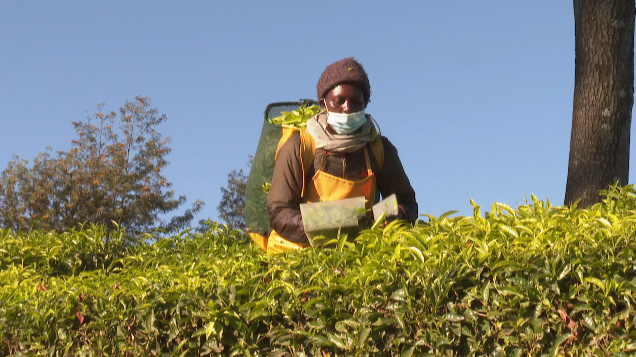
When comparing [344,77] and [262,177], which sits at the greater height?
[344,77]

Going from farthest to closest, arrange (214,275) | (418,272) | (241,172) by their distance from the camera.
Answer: (241,172) < (214,275) < (418,272)

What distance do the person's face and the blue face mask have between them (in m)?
0.05

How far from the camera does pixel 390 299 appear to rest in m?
3.73

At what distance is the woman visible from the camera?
199 inches

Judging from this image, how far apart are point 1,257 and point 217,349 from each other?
121 inches

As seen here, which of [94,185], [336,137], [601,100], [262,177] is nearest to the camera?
[336,137]

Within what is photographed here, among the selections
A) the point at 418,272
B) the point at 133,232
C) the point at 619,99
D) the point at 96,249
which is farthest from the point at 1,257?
the point at 133,232

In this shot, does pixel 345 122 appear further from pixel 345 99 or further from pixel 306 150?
pixel 306 150

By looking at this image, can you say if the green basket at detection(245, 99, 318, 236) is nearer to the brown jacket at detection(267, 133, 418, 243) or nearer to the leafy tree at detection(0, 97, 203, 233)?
the brown jacket at detection(267, 133, 418, 243)

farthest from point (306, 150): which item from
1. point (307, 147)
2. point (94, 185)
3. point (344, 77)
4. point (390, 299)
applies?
point (94, 185)

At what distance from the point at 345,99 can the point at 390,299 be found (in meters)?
1.80

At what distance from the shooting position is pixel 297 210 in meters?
5.09

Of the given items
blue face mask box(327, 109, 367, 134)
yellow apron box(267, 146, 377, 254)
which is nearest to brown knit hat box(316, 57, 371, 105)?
blue face mask box(327, 109, 367, 134)

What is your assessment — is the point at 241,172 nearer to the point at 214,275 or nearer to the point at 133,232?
the point at 133,232
